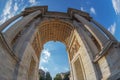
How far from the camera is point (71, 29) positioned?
62.6 feet

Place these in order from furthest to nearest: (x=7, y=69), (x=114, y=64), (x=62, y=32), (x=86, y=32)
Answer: (x=62, y=32) → (x=86, y=32) → (x=114, y=64) → (x=7, y=69)

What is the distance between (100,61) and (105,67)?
3.22 feet

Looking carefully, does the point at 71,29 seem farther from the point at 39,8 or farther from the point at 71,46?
the point at 39,8

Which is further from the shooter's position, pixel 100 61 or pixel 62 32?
pixel 62 32

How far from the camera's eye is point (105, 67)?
36.2 ft

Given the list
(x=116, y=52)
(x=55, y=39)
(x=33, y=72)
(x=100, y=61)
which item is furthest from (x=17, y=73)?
(x=55, y=39)

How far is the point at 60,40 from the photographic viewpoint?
76.1ft

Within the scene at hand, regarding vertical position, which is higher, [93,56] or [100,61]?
[93,56]

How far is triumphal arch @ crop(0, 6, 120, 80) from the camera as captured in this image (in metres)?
10.0

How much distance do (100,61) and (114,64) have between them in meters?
1.93

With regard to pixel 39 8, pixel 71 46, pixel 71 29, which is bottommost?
pixel 71 46

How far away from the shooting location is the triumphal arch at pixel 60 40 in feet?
32.9

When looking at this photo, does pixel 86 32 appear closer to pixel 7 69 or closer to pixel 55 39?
pixel 55 39

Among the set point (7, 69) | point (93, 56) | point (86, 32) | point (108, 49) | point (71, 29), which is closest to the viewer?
point (7, 69)
